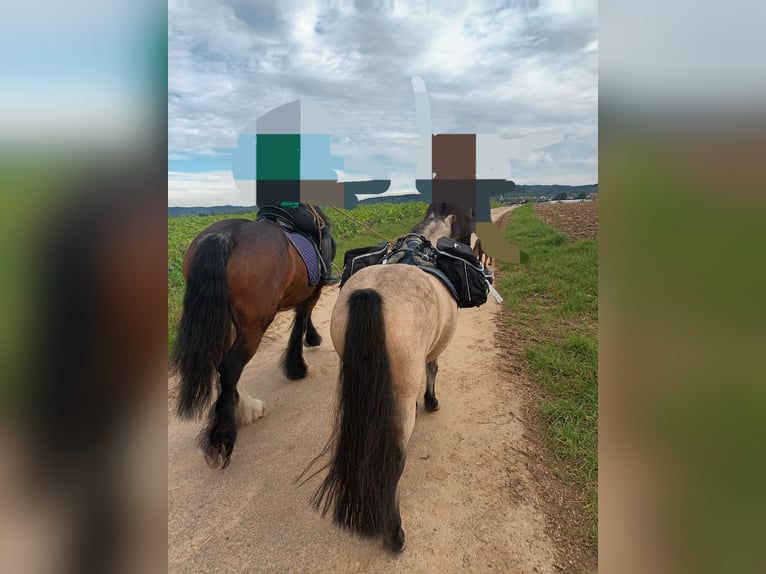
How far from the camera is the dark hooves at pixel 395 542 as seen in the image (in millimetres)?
2295

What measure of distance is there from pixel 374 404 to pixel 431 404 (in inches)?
67.9

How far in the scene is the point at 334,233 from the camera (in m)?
16.4

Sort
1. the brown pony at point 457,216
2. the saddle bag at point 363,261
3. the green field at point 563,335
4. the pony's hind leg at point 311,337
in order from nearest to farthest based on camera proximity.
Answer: the green field at point 563,335, the saddle bag at point 363,261, the brown pony at point 457,216, the pony's hind leg at point 311,337

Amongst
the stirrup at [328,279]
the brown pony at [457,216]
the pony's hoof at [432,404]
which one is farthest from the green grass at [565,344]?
the stirrup at [328,279]

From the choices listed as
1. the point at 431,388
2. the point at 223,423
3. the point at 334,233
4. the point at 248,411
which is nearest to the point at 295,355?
the point at 248,411

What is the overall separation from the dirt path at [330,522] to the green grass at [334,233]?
3.76 feet

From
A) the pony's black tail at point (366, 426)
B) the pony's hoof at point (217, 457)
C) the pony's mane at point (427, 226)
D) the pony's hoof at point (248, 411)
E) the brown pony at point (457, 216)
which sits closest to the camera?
the pony's black tail at point (366, 426)

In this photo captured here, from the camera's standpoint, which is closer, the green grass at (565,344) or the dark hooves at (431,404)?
the green grass at (565,344)

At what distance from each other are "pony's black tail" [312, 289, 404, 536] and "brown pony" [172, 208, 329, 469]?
3.88 ft

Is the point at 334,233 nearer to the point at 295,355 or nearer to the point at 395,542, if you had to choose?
the point at 295,355

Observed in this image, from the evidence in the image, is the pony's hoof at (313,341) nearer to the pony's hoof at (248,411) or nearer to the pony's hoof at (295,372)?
the pony's hoof at (295,372)

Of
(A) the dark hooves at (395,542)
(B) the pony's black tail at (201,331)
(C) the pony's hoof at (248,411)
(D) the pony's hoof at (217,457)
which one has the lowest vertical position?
(A) the dark hooves at (395,542)
